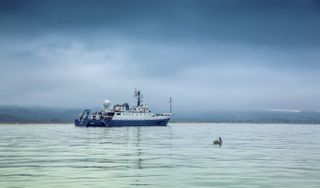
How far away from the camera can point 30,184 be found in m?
34.8

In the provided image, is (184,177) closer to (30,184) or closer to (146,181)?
(146,181)

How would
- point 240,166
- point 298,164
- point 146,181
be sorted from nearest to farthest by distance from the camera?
point 146,181
point 240,166
point 298,164

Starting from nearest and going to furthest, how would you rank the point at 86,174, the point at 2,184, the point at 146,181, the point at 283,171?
the point at 2,184
the point at 146,181
the point at 86,174
the point at 283,171

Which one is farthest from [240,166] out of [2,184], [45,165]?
[2,184]

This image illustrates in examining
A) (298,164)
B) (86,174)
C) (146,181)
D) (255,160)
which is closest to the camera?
(146,181)

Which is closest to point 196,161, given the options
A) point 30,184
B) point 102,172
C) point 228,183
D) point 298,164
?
point 298,164

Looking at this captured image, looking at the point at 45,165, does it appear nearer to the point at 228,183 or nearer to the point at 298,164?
the point at 228,183

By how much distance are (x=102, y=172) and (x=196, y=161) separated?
1318cm

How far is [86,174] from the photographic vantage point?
133ft

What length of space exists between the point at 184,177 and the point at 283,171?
9818 mm

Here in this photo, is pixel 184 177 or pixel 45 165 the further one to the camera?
pixel 45 165

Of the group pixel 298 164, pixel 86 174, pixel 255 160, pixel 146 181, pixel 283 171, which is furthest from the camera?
pixel 255 160

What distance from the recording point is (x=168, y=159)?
5488cm

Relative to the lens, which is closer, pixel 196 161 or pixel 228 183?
pixel 228 183
